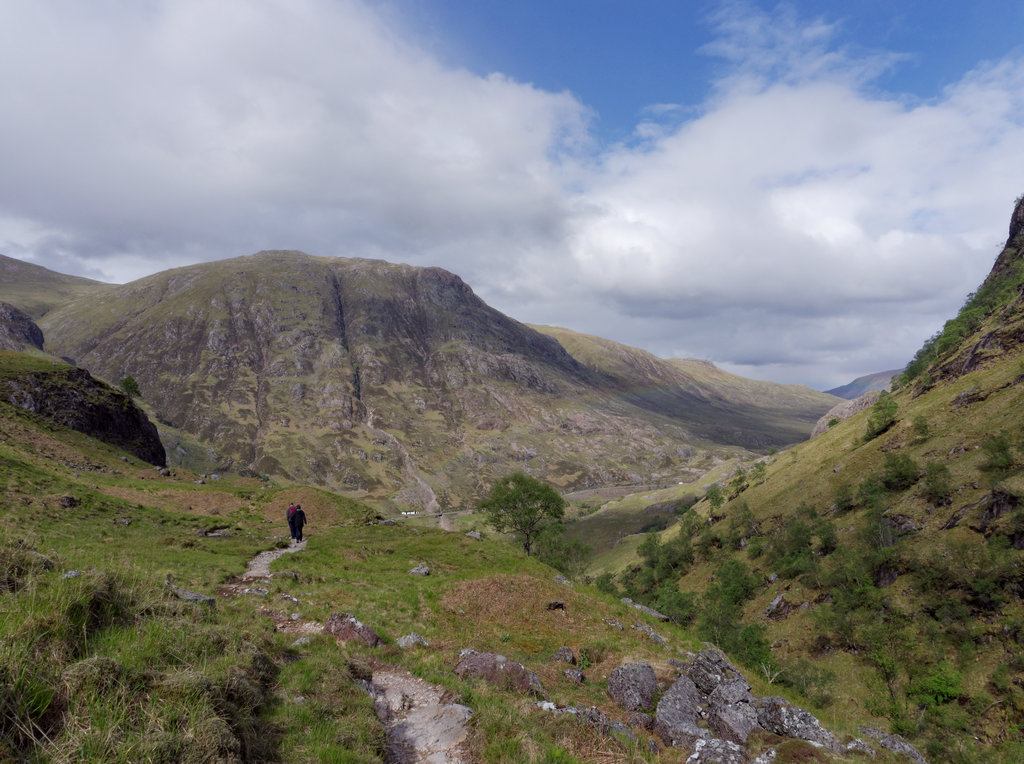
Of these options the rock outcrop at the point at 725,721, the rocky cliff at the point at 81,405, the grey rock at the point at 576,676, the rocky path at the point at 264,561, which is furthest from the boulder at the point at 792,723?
the rocky cliff at the point at 81,405

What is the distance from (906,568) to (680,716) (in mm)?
56222

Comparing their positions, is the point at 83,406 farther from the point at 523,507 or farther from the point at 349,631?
the point at 349,631

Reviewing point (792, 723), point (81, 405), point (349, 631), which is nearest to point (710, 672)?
point (792, 723)

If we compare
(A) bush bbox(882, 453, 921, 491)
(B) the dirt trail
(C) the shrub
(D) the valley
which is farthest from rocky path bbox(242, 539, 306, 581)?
(A) bush bbox(882, 453, 921, 491)

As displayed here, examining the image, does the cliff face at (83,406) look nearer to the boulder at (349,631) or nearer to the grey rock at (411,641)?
the boulder at (349,631)

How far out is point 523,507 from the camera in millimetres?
67750

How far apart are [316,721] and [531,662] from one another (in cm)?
1073

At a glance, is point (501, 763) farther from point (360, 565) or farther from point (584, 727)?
point (360, 565)

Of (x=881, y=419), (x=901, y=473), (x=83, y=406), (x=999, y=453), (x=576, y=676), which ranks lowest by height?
(x=576, y=676)

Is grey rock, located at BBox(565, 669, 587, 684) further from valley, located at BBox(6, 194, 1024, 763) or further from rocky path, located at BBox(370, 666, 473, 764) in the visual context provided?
rocky path, located at BBox(370, 666, 473, 764)

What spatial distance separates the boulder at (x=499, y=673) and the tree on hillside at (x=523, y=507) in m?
52.9

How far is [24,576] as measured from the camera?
8.76m

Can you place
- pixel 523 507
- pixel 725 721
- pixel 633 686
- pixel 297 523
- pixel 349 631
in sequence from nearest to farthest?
pixel 725 721, pixel 633 686, pixel 349 631, pixel 297 523, pixel 523 507

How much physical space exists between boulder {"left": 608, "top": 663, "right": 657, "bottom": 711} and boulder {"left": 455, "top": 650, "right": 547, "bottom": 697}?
300 centimetres
